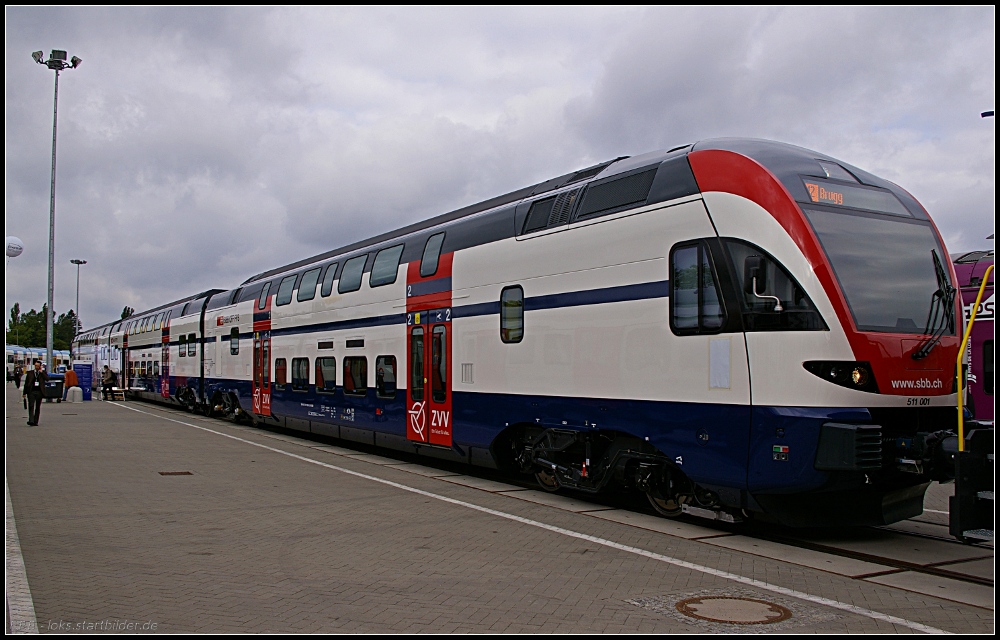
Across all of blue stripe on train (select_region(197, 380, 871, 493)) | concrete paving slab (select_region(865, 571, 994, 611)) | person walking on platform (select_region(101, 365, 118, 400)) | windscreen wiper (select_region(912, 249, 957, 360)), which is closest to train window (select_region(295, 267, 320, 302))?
blue stripe on train (select_region(197, 380, 871, 493))

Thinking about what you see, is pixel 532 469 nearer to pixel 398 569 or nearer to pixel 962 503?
pixel 398 569

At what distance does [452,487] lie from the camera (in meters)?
11.6

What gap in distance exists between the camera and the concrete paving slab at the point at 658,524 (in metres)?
8.34

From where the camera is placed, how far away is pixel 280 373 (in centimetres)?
1950

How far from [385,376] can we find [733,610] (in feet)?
30.4

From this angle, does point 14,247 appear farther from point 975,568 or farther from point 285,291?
point 975,568

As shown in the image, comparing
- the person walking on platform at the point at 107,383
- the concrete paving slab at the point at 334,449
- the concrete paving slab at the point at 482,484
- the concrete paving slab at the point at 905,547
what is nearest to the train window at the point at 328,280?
the concrete paving slab at the point at 334,449

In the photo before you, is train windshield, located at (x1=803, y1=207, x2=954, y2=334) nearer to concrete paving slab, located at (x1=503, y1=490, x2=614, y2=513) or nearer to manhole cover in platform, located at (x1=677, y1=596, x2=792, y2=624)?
manhole cover in platform, located at (x1=677, y1=596, x2=792, y2=624)

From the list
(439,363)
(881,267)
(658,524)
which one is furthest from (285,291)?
(881,267)

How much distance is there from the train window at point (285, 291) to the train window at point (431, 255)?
21.5ft

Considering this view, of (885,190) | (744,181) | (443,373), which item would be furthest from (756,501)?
(443,373)

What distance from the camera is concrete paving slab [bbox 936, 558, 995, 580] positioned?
269 inches

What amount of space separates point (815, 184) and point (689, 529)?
369 cm

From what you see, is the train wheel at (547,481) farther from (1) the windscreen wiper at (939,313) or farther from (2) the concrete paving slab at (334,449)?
(2) the concrete paving slab at (334,449)
